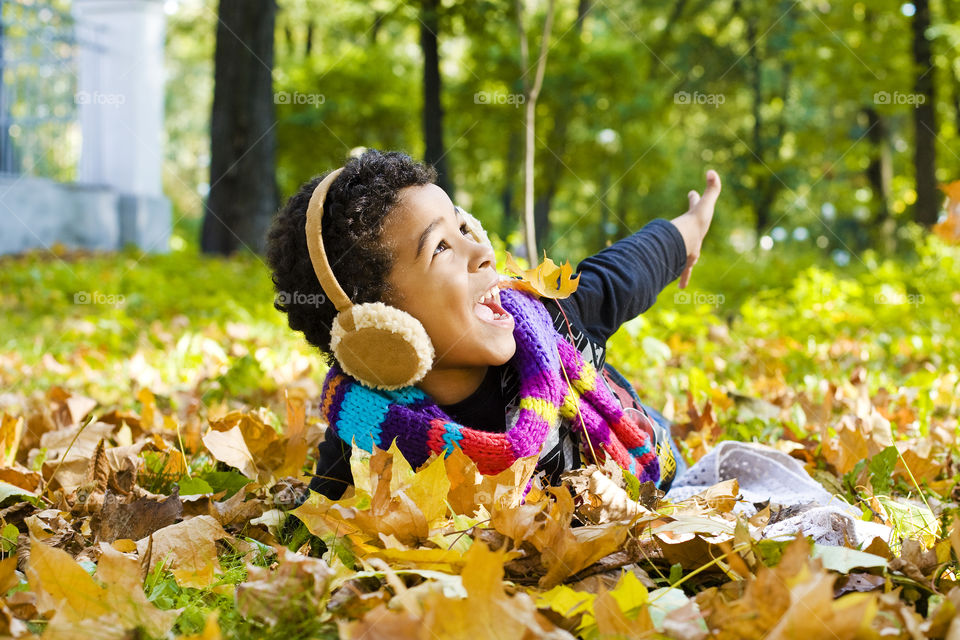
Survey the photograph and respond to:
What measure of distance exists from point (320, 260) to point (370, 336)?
199 mm

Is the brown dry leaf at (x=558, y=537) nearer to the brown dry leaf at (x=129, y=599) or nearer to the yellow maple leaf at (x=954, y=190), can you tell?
the brown dry leaf at (x=129, y=599)

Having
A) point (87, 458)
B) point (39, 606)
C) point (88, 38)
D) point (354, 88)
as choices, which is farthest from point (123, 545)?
point (354, 88)

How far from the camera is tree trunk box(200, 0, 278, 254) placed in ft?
31.1

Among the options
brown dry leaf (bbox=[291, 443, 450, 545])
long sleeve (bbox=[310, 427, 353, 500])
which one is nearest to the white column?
long sleeve (bbox=[310, 427, 353, 500])

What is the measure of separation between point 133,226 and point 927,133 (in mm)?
9007

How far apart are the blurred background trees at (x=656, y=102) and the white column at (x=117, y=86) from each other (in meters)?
1.09

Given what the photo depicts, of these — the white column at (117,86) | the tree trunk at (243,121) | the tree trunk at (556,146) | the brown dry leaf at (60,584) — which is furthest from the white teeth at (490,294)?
the tree trunk at (556,146)

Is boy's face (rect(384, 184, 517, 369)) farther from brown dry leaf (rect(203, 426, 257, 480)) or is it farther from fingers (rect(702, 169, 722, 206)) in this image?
fingers (rect(702, 169, 722, 206))

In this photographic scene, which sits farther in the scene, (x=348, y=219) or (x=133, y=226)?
(x=133, y=226)

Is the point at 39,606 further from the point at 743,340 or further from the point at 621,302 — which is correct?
the point at 743,340

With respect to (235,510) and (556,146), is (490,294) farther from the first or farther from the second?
(556,146)

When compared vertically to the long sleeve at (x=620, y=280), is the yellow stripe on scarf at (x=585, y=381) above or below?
below

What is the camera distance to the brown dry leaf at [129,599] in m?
Answer: 1.30

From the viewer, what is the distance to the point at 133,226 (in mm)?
10836
